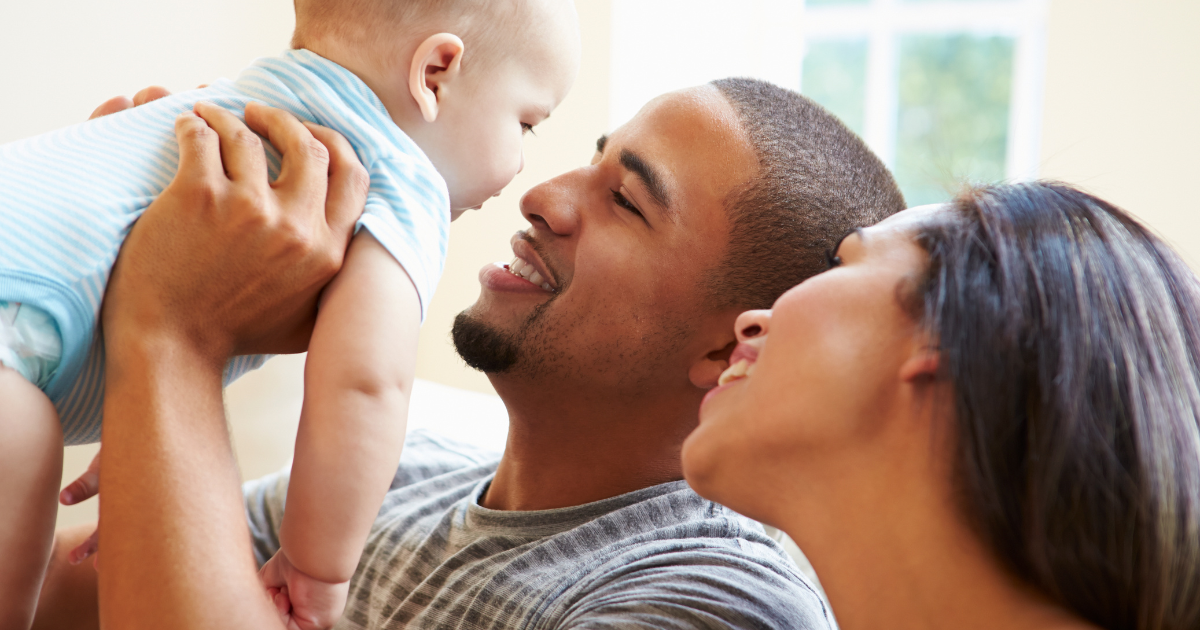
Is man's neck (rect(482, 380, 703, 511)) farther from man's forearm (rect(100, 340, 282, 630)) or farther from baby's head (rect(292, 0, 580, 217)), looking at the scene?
man's forearm (rect(100, 340, 282, 630))

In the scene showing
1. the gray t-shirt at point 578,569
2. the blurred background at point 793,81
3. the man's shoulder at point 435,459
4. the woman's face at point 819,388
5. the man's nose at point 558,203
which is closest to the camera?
the woman's face at point 819,388

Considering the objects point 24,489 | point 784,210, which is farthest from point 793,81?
point 24,489

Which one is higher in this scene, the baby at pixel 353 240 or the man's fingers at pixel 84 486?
the baby at pixel 353 240

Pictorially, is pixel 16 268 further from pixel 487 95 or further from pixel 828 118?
pixel 828 118

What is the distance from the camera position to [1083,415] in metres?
0.63

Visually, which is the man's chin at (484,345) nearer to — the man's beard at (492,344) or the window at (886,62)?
the man's beard at (492,344)

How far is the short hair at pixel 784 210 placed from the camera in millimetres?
1218

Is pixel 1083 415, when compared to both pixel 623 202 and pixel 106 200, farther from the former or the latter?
pixel 106 200

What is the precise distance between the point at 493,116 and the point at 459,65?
0.24 feet

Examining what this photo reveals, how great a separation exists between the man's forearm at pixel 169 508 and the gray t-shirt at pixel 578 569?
31cm

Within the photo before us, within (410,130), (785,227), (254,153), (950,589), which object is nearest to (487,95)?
(410,130)

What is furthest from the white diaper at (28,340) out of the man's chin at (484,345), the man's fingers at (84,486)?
the man's chin at (484,345)

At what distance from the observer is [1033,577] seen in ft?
2.15

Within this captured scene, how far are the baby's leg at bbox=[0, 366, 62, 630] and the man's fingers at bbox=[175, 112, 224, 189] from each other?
0.26 meters
